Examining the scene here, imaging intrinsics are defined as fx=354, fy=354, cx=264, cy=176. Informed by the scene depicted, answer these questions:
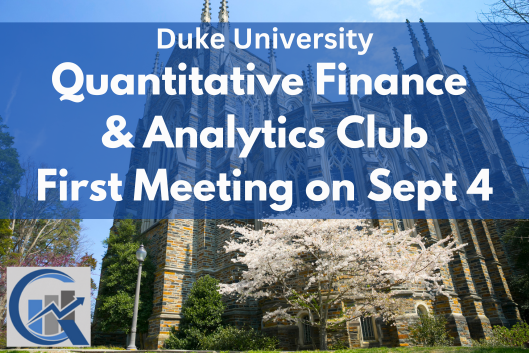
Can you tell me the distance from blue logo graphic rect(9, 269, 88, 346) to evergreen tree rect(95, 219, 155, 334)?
164 inches

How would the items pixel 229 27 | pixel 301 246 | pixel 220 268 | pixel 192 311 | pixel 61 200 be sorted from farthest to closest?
pixel 229 27, pixel 61 200, pixel 220 268, pixel 192 311, pixel 301 246

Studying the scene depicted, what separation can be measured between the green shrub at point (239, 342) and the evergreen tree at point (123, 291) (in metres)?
3.72

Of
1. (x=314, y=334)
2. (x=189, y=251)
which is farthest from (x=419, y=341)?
(x=189, y=251)

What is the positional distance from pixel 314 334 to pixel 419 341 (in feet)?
11.1

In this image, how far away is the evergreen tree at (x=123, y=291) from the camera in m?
14.3

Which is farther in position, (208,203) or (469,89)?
(469,89)

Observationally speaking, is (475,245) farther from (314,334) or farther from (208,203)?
(208,203)

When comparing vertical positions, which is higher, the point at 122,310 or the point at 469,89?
the point at 469,89

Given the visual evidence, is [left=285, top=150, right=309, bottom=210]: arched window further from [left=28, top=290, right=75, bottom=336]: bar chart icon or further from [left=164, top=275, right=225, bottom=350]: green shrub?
[left=28, top=290, right=75, bottom=336]: bar chart icon

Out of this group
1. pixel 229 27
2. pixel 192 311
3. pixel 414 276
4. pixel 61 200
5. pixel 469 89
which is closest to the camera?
pixel 414 276

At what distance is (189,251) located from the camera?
51.9ft

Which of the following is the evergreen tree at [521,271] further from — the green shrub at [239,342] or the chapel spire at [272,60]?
the chapel spire at [272,60]

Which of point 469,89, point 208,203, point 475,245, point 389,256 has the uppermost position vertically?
point 469,89

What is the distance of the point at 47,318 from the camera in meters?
9.80
